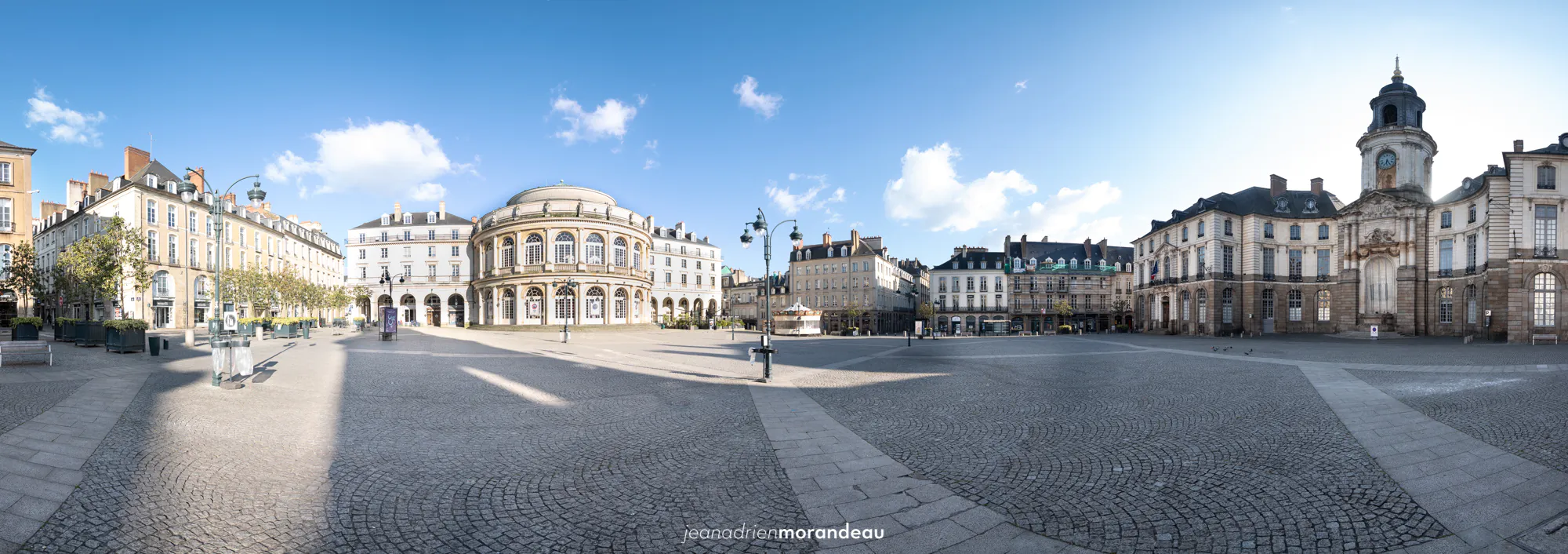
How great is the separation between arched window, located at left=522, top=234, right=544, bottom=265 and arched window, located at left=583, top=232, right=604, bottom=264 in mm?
4445

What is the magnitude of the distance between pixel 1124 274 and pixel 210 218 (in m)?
104

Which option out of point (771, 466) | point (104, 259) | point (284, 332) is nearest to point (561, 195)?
point (284, 332)

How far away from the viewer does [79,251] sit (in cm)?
2450

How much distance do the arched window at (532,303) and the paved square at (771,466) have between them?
40.8 m

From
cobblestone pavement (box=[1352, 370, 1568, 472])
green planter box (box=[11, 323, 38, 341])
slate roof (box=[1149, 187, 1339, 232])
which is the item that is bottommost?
cobblestone pavement (box=[1352, 370, 1568, 472])

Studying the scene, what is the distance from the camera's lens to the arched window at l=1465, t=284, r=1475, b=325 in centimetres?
3494

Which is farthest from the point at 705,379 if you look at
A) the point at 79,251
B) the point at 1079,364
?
the point at 79,251

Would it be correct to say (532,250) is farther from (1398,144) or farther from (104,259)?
(1398,144)

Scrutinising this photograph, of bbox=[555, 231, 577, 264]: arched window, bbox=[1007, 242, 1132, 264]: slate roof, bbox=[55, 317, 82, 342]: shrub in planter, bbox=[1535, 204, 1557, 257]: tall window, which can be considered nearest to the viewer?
bbox=[55, 317, 82, 342]: shrub in planter

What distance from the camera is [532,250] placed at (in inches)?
2157

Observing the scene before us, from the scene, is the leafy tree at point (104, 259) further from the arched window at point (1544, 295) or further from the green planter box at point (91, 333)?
the arched window at point (1544, 295)

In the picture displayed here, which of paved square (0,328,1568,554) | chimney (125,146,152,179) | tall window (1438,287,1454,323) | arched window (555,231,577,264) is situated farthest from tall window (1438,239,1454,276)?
chimney (125,146,152,179)

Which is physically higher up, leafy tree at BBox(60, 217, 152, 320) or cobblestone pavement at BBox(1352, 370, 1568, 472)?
leafy tree at BBox(60, 217, 152, 320)

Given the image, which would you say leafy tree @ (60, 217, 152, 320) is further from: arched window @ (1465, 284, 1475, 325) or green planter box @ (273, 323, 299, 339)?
arched window @ (1465, 284, 1475, 325)
